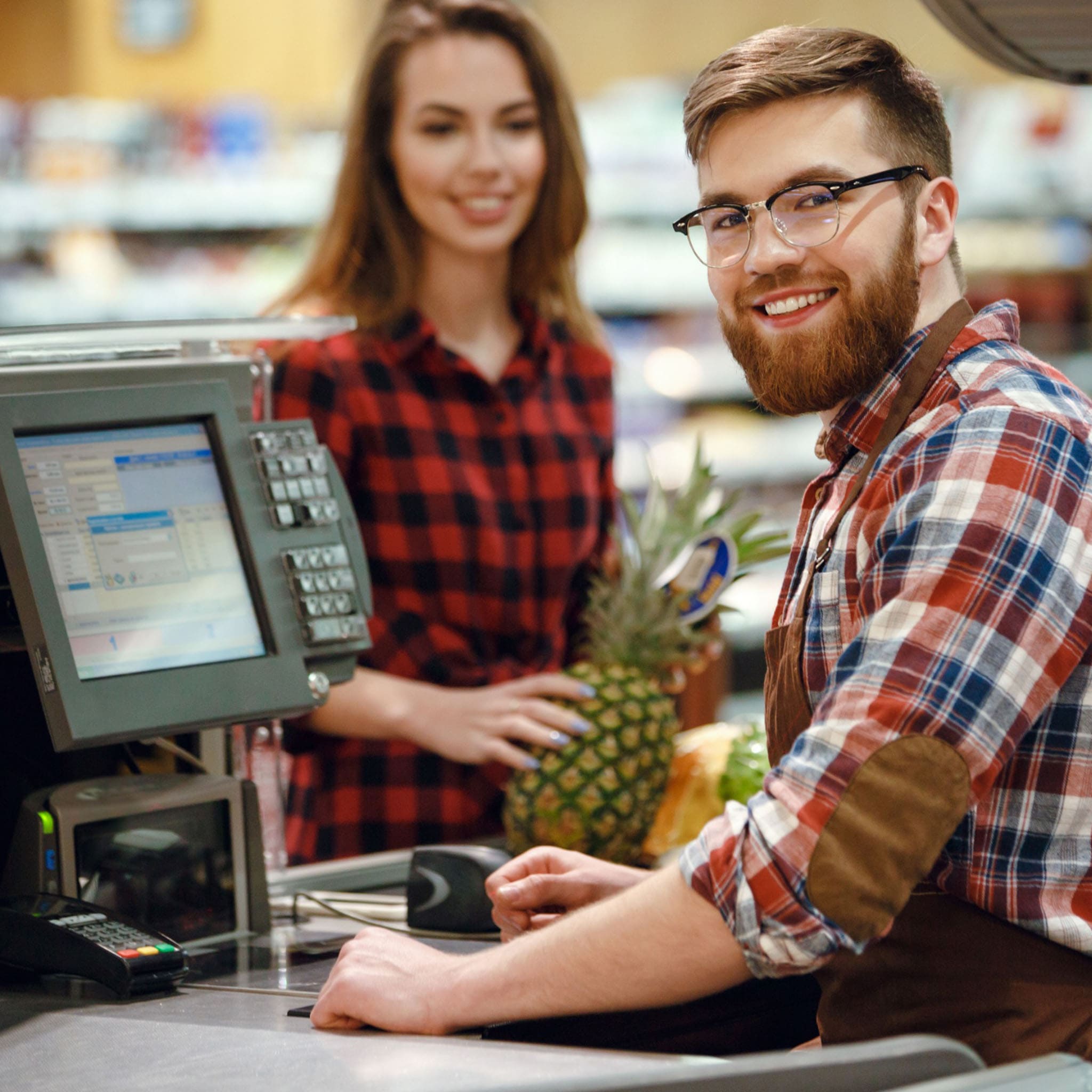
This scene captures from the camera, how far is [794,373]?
4.90ft

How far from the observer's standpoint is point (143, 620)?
1.58 metres

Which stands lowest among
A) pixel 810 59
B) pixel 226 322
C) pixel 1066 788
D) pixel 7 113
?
pixel 1066 788

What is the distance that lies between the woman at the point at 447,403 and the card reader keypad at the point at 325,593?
0.57 m

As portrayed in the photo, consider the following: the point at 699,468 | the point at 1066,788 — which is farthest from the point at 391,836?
the point at 1066,788

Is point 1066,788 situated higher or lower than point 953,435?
lower

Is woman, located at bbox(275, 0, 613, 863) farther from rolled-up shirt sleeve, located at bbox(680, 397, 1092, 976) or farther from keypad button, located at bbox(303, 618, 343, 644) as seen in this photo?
rolled-up shirt sleeve, located at bbox(680, 397, 1092, 976)

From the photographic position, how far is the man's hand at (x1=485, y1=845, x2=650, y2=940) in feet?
5.05

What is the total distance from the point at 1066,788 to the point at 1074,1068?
0.82 ft

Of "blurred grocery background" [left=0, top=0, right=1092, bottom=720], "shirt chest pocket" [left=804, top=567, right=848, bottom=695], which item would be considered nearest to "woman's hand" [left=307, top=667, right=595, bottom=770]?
"shirt chest pocket" [left=804, top=567, right=848, bottom=695]

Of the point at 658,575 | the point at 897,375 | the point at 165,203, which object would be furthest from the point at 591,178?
the point at 897,375

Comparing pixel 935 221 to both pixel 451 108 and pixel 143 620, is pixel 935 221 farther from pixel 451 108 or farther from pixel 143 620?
pixel 451 108

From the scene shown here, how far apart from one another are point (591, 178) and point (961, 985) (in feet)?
12.0

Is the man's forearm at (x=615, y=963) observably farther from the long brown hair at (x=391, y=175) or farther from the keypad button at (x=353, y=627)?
the long brown hair at (x=391, y=175)

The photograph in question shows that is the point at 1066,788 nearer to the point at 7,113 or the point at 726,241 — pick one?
the point at 726,241
